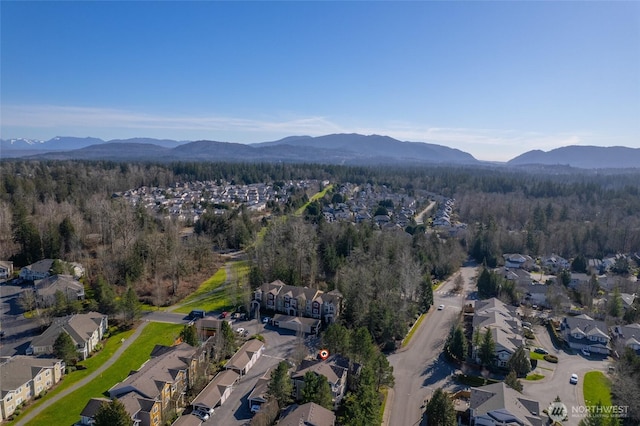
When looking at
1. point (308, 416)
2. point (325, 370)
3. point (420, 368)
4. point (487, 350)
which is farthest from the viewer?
point (420, 368)

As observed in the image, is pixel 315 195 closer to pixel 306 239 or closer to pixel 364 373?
pixel 306 239

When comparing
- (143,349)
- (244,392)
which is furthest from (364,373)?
(143,349)

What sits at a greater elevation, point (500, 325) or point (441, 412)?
point (441, 412)

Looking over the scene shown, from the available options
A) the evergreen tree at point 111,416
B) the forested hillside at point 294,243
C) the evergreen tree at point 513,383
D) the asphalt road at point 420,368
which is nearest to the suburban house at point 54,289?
the forested hillside at point 294,243

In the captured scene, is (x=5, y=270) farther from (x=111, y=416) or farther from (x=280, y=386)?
(x=280, y=386)

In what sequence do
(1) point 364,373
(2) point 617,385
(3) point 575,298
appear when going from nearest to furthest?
1. (1) point 364,373
2. (2) point 617,385
3. (3) point 575,298

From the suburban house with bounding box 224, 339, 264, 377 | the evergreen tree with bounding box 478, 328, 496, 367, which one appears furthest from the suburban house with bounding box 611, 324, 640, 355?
the suburban house with bounding box 224, 339, 264, 377

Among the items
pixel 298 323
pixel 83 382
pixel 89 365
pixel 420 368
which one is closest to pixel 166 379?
pixel 83 382
